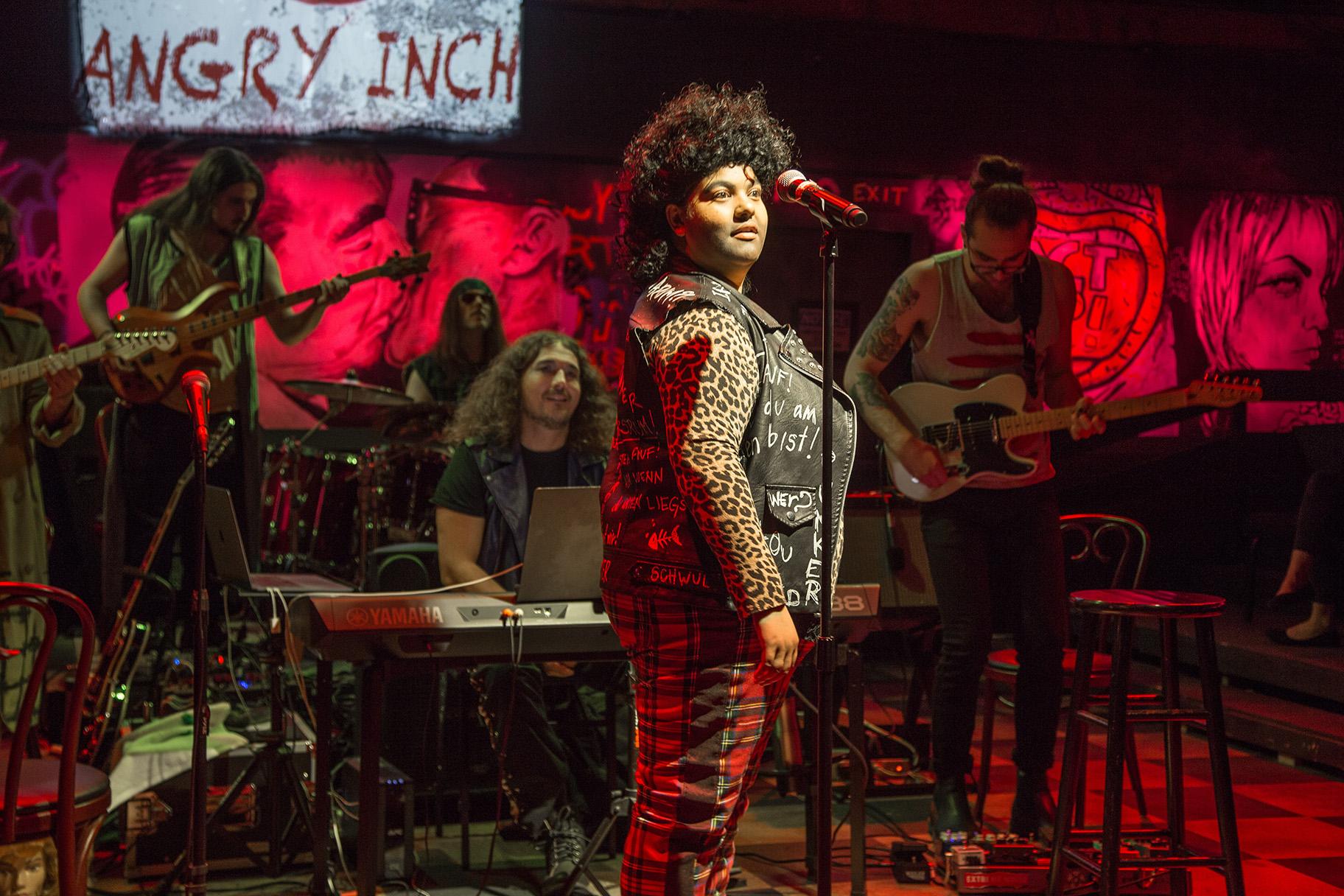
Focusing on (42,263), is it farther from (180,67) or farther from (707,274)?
(707,274)

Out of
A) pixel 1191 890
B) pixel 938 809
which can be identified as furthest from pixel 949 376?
pixel 1191 890

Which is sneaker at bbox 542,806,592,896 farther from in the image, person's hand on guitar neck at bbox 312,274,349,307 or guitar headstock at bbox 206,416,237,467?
person's hand on guitar neck at bbox 312,274,349,307

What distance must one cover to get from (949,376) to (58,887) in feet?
9.16

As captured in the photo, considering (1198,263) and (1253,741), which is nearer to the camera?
(1253,741)

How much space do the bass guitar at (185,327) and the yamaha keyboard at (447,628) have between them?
2.38 m

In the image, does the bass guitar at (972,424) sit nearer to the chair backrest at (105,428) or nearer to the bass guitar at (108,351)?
the bass guitar at (108,351)

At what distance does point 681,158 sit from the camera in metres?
2.21

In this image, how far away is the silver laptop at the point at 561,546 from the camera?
3.07 meters

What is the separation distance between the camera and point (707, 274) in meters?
2.18

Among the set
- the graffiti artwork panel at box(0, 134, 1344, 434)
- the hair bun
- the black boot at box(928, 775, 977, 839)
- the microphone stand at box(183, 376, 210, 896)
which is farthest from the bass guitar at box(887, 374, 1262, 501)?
the graffiti artwork panel at box(0, 134, 1344, 434)

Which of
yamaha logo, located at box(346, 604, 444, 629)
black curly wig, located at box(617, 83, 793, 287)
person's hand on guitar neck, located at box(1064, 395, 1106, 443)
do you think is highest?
black curly wig, located at box(617, 83, 793, 287)

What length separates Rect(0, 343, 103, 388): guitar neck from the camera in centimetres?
452

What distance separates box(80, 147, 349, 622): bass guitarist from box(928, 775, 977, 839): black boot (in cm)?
309

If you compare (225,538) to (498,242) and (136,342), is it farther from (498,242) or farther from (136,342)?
(498,242)
